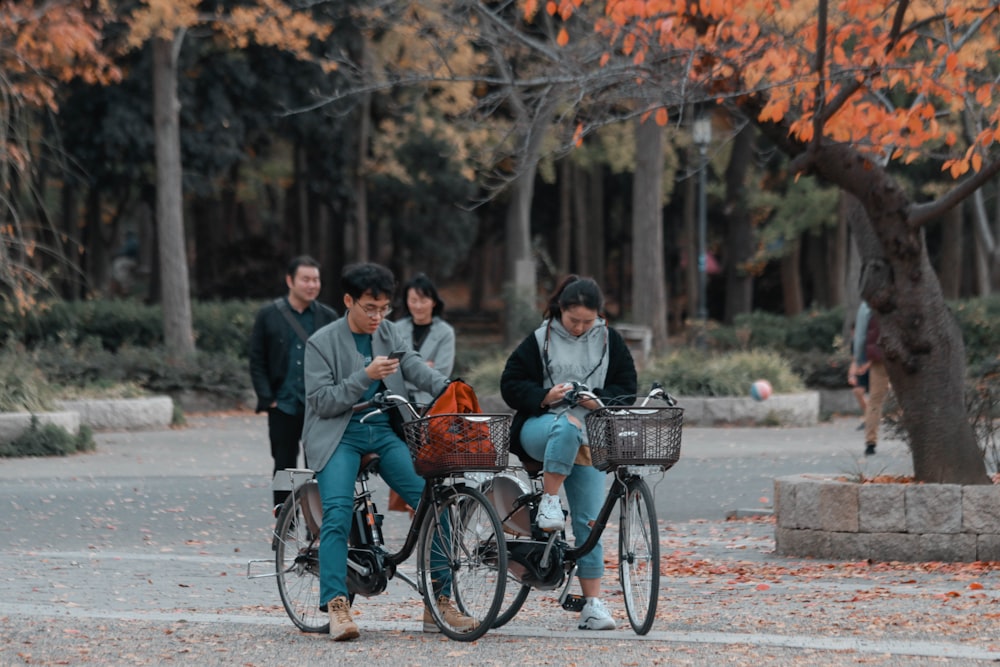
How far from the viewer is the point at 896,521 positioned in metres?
9.59

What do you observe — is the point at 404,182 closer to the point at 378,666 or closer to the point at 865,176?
the point at 865,176

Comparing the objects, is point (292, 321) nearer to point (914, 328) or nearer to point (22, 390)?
point (914, 328)

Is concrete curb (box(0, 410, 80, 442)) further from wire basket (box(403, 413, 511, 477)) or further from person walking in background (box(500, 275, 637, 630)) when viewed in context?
wire basket (box(403, 413, 511, 477))

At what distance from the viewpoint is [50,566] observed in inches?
383

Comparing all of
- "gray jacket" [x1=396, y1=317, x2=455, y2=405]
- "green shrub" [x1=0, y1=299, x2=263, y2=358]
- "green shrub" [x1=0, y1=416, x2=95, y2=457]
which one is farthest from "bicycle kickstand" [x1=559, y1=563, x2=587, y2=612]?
"green shrub" [x1=0, y1=299, x2=263, y2=358]

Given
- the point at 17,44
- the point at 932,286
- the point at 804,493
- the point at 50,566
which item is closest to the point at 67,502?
the point at 50,566

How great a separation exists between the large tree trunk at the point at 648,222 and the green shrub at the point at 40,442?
37.1ft

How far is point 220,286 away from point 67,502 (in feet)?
84.6

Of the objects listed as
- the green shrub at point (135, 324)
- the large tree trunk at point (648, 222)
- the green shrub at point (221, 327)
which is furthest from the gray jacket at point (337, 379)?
the green shrub at point (221, 327)

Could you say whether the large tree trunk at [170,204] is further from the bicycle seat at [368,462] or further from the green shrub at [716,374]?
the bicycle seat at [368,462]

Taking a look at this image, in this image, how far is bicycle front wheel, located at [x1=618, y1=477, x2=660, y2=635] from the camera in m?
7.09

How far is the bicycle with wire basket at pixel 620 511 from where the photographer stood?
7.08 m

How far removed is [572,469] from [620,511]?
441mm

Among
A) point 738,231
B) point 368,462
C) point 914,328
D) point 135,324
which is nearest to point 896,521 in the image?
point 914,328
